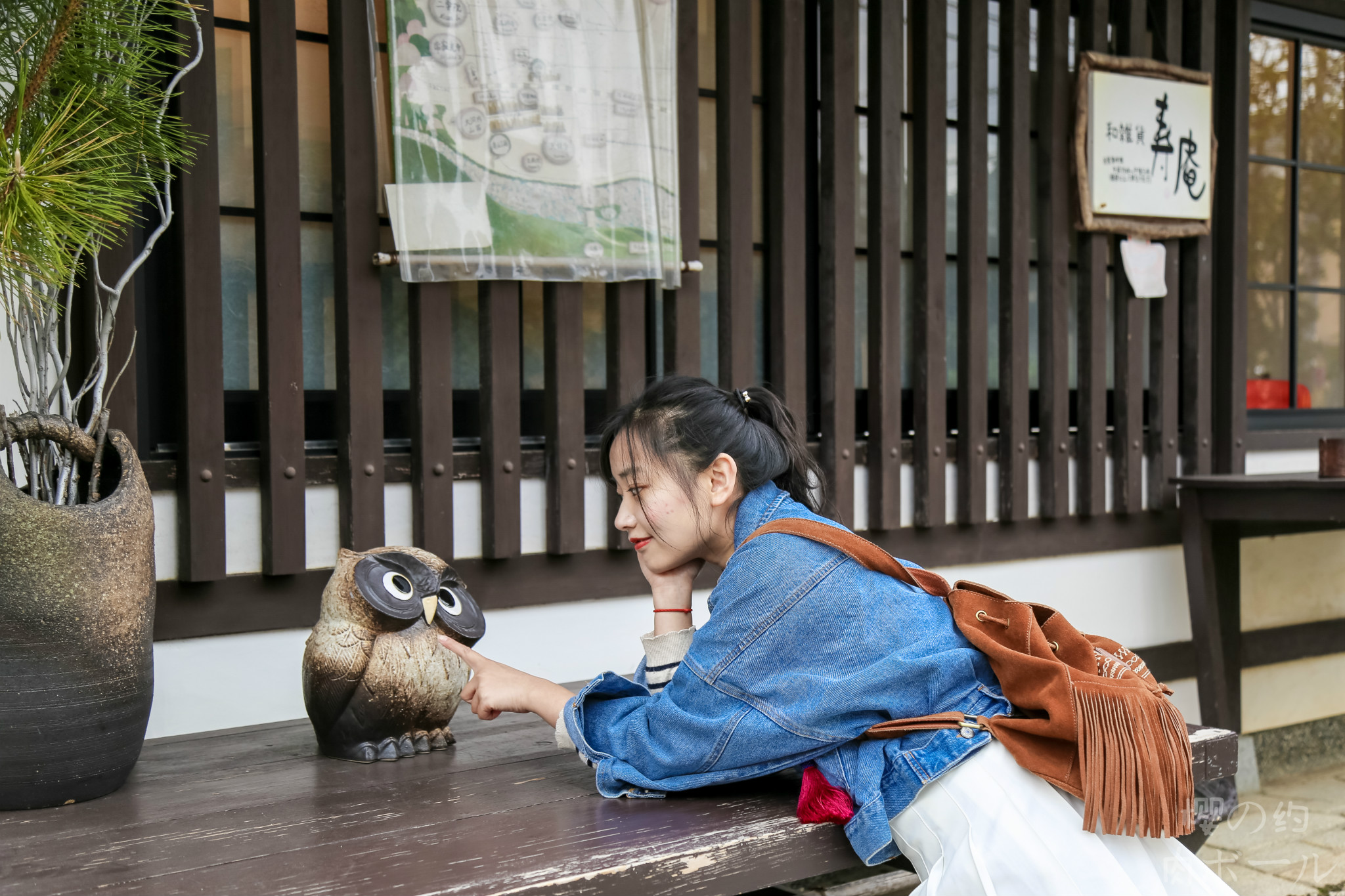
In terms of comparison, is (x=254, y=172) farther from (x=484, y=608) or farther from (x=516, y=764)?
(x=516, y=764)

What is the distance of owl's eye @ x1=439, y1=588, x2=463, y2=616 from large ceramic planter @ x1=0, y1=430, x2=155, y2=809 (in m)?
0.45

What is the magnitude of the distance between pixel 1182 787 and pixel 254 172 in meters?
2.06

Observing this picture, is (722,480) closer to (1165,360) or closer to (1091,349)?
(1091,349)

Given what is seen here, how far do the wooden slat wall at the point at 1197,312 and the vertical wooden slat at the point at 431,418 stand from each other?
2669 millimetres

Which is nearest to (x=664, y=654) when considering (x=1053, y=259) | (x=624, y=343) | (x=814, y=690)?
(x=814, y=690)

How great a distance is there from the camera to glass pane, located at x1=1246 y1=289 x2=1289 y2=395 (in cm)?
480

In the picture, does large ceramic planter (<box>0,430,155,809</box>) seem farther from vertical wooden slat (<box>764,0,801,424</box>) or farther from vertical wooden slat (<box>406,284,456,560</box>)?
vertical wooden slat (<box>764,0,801,424</box>)

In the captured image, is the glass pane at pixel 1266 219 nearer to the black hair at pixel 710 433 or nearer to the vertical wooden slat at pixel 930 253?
the vertical wooden slat at pixel 930 253

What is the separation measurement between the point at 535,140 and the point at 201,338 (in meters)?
0.89

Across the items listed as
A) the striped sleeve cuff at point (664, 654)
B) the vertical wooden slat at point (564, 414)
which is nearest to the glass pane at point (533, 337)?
the vertical wooden slat at point (564, 414)

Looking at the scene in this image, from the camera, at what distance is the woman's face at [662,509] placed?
1770mm

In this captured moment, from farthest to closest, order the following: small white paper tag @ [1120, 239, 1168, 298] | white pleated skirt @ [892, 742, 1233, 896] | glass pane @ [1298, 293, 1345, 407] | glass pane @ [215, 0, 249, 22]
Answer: glass pane @ [1298, 293, 1345, 407]
small white paper tag @ [1120, 239, 1168, 298]
glass pane @ [215, 0, 249, 22]
white pleated skirt @ [892, 742, 1233, 896]

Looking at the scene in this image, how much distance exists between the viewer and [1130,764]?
1.49 metres

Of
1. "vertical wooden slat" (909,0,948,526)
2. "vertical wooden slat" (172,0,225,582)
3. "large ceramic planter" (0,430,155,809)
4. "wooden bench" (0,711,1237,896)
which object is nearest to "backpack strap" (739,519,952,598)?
"wooden bench" (0,711,1237,896)
